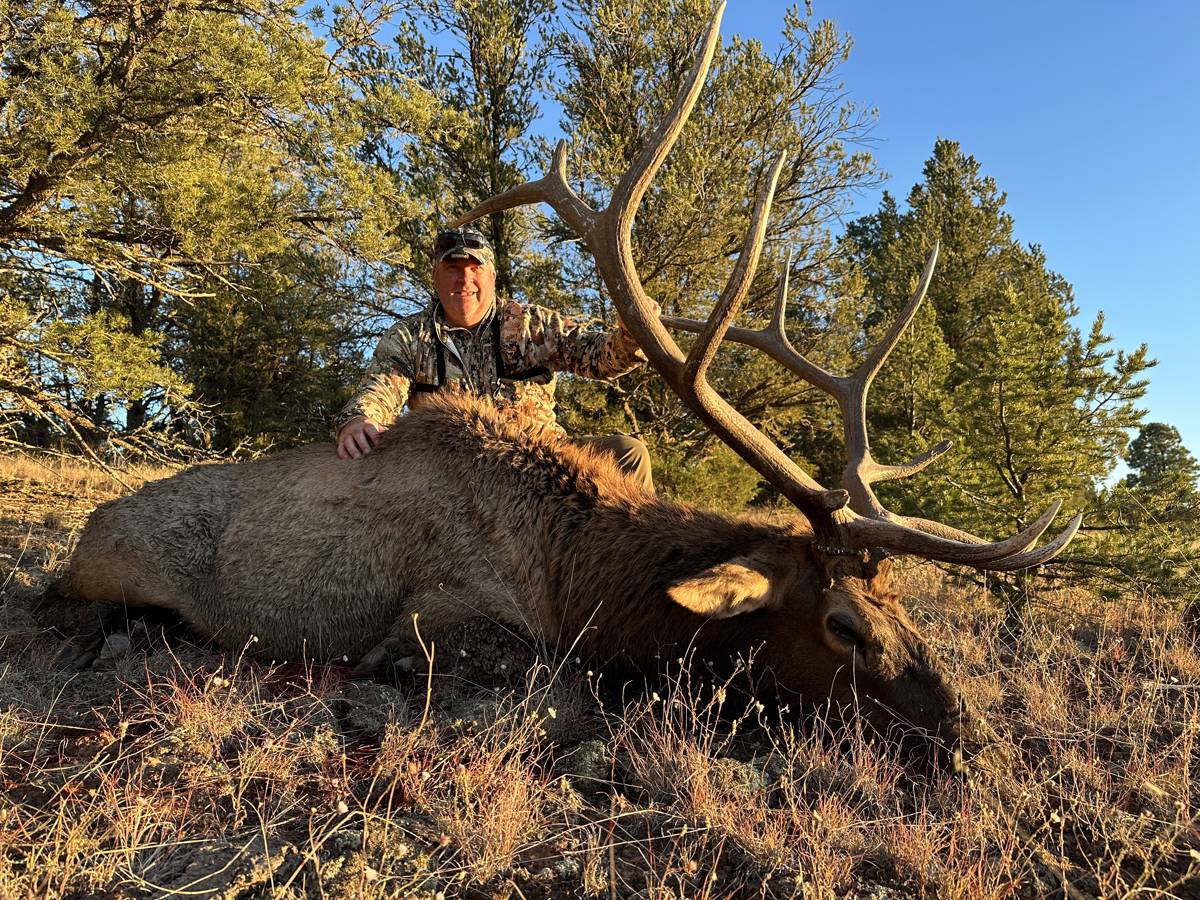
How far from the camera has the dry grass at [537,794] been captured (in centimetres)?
168

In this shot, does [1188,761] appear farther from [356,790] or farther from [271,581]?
[271,581]

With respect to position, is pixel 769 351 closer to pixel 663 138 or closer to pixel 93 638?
pixel 663 138

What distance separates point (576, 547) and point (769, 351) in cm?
170

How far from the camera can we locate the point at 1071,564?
5.13 meters

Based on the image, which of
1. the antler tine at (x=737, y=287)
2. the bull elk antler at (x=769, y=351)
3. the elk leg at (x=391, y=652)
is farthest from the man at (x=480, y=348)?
the elk leg at (x=391, y=652)

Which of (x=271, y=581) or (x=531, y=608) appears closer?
(x=531, y=608)

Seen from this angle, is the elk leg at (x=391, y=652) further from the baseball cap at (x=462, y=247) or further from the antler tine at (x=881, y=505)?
the baseball cap at (x=462, y=247)

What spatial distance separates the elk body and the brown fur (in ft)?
0.03

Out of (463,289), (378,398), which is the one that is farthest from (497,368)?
(378,398)

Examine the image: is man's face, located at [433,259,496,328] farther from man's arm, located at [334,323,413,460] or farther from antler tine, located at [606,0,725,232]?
antler tine, located at [606,0,725,232]

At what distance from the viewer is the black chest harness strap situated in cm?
473

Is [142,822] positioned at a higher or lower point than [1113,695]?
lower

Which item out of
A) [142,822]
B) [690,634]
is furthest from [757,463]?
[142,822]

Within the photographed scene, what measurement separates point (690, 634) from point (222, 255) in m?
6.40
